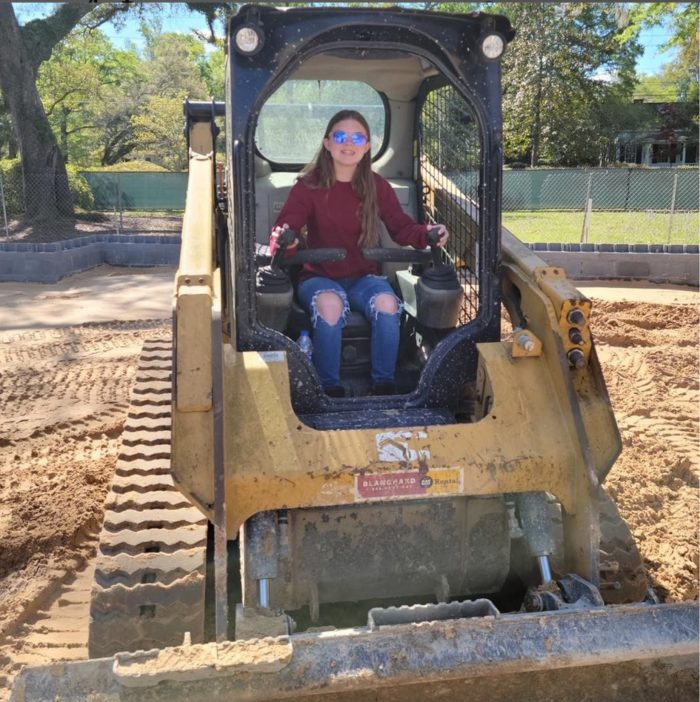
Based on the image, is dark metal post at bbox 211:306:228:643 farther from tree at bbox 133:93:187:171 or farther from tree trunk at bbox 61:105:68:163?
tree trunk at bbox 61:105:68:163

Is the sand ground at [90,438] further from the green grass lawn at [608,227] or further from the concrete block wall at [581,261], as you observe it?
the green grass lawn at [608,227]

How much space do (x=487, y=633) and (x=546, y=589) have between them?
0.55m

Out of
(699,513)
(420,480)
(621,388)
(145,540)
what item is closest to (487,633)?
(420,480)

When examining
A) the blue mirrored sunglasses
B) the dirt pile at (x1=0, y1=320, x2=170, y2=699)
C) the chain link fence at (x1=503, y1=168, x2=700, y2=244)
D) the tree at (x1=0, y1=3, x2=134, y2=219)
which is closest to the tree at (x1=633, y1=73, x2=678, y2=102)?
the chain link fence at (x1=503, y1=168, x2=700, y2=244)

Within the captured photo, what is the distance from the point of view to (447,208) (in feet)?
13.9

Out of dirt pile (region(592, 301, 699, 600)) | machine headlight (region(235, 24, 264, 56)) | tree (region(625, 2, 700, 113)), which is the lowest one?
dirt pile (region(592, 301, 699, 600))

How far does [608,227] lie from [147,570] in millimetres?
19774

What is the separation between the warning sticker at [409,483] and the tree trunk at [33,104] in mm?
18802

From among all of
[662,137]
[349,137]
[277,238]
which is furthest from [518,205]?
[277,238]

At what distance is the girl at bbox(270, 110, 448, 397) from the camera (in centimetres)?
352

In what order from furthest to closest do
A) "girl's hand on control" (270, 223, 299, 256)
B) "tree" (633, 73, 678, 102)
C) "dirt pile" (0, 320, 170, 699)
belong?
"tree" (633, 73, 678, 102) < "dirt pile" (0, 320, 170, 699) < "girl's hand on control" (270, 223, 299, 256)

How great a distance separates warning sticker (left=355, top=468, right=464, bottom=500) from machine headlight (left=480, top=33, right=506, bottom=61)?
5.57 feet

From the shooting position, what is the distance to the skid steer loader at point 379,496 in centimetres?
229

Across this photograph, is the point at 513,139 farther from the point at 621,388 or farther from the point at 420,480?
the point at 420,480
